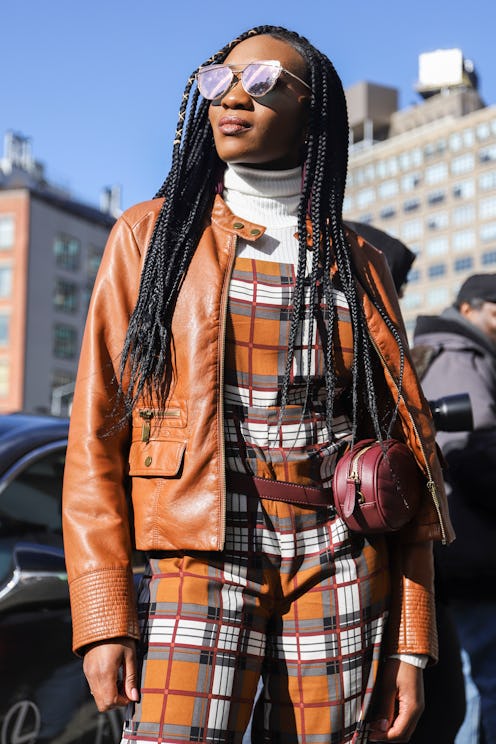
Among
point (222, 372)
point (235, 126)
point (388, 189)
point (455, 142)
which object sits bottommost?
point (222, 372)

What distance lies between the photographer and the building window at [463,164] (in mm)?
87812

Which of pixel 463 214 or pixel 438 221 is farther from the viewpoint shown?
pixel 438 221

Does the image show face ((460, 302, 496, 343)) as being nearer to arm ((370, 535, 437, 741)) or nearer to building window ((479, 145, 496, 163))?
arm ((370, 535, 437, 741))

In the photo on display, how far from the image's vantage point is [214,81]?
7.25 feet

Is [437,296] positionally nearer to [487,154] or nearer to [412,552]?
[487,154]

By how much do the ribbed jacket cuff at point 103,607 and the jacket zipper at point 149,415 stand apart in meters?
0.30

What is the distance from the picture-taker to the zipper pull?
2002 millimetres

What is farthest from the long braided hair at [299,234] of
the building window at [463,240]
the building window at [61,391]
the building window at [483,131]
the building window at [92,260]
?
the building window at [483,131]

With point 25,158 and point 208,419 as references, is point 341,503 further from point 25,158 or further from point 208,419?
point 25,158

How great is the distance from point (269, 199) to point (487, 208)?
287 ft

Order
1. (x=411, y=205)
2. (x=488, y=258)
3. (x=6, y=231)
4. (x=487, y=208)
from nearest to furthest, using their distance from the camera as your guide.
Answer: (x=6, y=231) < (x=488, y=258) < (x=487, y=208) < (x=411, y=205)

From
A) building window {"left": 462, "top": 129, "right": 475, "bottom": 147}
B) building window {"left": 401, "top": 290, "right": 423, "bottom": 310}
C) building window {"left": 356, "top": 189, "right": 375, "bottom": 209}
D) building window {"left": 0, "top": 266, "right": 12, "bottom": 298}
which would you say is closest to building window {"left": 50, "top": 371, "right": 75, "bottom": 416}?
building window {"left": 0, "top": 266, "right": 12, "bottom": 298}

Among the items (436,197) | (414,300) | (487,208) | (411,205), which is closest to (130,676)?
(487,208)

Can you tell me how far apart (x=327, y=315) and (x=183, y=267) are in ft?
1.20
